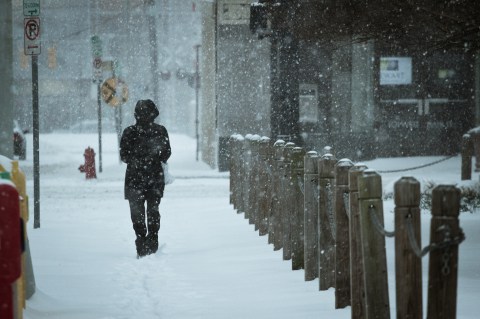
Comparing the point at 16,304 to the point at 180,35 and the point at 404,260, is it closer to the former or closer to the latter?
the point at 404,260

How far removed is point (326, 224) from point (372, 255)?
1816mm

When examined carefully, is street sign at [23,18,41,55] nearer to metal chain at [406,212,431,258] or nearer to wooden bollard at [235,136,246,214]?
wooden bollard at [235,136,246,214]

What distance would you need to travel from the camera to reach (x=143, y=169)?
9.71m

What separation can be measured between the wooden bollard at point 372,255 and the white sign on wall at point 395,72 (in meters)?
18.2

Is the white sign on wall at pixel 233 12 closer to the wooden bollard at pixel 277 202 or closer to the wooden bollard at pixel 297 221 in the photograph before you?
the wooden bollard at pixel 277 202

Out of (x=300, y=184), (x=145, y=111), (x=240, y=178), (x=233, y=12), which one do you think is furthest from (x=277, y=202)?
(x=233, y=12)

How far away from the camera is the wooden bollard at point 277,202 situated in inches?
368

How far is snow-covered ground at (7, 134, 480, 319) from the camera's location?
674 cm

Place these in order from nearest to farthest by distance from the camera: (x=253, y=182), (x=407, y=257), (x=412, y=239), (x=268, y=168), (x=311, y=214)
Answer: (x=412, y=239), (x=407, y=257), (x=311, y=214), (x=268, y=168), (x=253, y=182)

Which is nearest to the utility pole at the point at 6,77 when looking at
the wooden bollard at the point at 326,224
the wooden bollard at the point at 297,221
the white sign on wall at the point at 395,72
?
the wooden bollard at the point at 297,221

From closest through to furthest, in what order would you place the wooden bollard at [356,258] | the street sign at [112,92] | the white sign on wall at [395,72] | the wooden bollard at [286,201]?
the wooden bollard at [356,258], the wooden bollard at [286,201], the street sign at [112,92], the white sign on wall at [395,72]

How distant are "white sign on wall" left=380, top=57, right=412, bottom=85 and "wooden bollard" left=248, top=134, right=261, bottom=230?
38.0ft

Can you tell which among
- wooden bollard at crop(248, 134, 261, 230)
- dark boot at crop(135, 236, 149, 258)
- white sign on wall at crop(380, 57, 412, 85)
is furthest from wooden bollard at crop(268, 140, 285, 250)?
white sign on wall at crop(380, 57, 412, 85)

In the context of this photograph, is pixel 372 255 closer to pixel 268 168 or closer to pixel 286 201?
pixel 286 201
